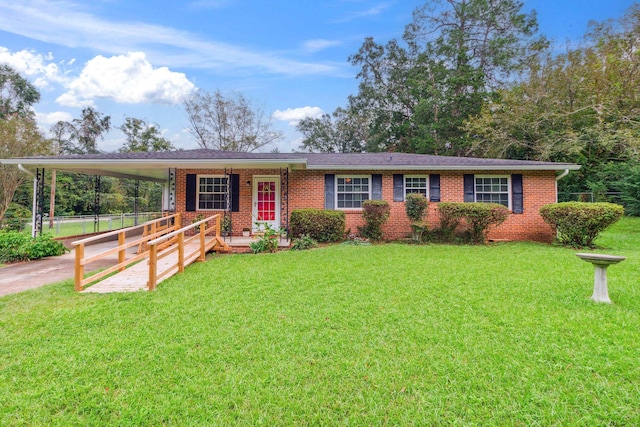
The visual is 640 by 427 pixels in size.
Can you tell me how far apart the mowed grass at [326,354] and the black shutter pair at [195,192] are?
Answer: 5.53 metres

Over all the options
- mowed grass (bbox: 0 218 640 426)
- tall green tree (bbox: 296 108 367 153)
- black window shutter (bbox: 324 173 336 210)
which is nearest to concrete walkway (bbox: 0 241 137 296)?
mowed grass (bbox: 0 218 640 426)

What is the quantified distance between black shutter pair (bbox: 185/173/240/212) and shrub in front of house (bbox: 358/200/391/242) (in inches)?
176

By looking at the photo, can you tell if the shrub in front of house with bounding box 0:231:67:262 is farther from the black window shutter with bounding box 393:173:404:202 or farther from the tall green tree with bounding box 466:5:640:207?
the tall green tree with bounding box 466:5:640:207

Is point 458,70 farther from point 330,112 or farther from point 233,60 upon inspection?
point 233,60

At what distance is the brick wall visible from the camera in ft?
32.8

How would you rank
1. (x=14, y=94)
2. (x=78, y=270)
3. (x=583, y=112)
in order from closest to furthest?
(x=78, y=270) → (x=583, y=112) → (x=14, y=94)

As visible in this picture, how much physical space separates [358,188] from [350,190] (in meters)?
0.29

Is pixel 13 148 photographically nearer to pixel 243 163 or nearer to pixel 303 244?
pixel 243 163

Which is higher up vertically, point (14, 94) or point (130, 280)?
point (14, 94)

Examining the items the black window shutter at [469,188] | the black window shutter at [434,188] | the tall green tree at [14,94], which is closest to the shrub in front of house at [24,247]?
the black window shutter at [434,188]

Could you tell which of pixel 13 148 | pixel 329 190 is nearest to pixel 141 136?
pixel 13 148

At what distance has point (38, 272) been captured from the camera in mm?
6250

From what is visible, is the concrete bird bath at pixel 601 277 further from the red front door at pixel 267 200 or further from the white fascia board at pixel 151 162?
the red front door at pixel 267 200

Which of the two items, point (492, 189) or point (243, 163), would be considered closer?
point (243, 163)
